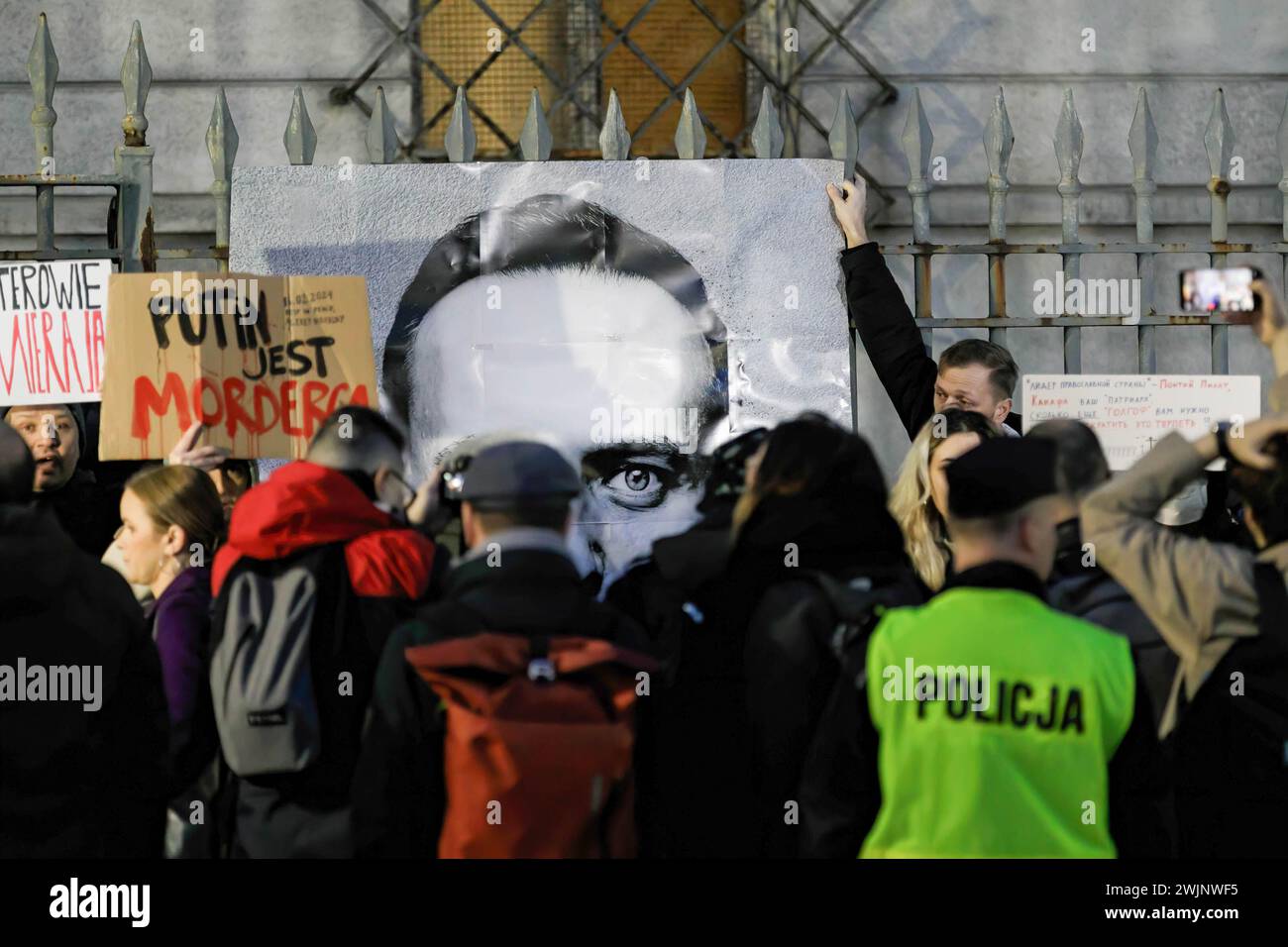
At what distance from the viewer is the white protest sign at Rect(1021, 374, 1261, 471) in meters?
5.83

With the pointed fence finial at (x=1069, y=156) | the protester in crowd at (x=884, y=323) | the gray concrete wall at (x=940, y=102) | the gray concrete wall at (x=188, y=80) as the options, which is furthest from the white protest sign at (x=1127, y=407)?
the gray concrete wall at (x=188, y=80)

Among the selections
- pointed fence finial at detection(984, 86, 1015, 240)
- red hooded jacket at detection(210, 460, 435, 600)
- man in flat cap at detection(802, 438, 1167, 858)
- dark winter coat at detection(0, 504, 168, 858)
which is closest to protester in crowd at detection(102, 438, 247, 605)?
dark winter coat at detection(0, 504, 168, 858)

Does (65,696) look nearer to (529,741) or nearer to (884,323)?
(529,741)

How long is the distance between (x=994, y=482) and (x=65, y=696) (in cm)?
214

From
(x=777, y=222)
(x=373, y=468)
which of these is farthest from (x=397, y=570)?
(x=777, y=222)

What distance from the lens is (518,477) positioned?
3.78 m

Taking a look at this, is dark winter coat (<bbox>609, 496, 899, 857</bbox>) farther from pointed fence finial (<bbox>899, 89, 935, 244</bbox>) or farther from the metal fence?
pointed fence finial (<bbox>899, 89, 935, 244</bbox>)

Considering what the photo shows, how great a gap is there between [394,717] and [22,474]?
114 centimetres

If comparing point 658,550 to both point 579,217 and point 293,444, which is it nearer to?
point 293,444

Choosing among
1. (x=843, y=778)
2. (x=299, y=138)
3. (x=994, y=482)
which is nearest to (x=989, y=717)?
(x=843, y=778)

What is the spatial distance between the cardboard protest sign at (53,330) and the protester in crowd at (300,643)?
67.0 inches

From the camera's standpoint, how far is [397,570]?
3.96m

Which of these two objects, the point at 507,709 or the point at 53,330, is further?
the point at 53,330

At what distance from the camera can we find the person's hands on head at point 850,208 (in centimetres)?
577
